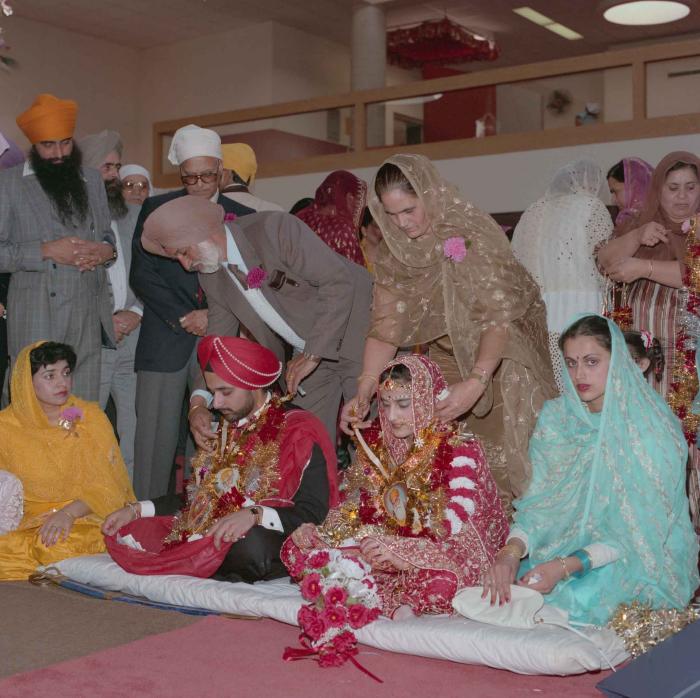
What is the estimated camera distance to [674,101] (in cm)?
704

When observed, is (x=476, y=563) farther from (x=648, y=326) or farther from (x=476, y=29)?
(x=476, y=29)

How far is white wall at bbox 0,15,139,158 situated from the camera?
38.1ft

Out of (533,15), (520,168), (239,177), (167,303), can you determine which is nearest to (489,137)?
(520,168)

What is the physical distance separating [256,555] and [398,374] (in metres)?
0.79

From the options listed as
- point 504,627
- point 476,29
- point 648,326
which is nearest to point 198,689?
point 504,627

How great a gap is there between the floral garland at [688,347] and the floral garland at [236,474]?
4.71 feet

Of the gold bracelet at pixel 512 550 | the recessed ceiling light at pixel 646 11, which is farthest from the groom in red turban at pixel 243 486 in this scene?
the recessed ceiling light at pixel 646 11

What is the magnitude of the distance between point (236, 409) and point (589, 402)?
1.28 m

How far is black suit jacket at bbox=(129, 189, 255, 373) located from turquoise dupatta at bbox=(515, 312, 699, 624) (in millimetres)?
1833

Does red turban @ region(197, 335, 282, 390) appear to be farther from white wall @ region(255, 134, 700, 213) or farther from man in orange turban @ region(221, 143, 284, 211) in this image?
white wall @ region(255, 134, 700, 213)

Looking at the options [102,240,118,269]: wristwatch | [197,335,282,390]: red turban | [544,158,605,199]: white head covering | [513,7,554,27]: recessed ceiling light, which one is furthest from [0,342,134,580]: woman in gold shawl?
[513,7,554,27]: recessed ceiling light

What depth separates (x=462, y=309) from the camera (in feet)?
11.4

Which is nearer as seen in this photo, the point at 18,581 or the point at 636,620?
the point at 636,620

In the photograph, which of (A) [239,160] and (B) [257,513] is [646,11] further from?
(B) [257,513]
